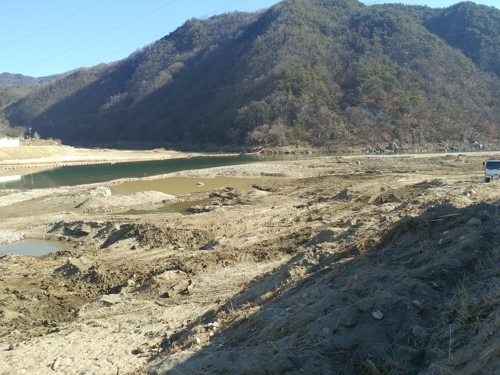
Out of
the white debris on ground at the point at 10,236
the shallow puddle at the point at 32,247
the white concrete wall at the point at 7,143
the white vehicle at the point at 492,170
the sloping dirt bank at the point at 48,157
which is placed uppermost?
the white concrete wall at the point at 7,143

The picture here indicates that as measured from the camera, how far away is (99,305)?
9.36 meters

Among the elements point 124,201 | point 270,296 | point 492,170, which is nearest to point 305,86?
point 124,201

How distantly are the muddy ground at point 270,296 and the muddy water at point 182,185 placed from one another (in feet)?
41.2

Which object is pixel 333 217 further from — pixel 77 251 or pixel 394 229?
pixel 77 251

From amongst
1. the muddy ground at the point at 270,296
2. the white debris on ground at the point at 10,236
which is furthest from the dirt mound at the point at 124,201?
the muddy ground at the point at 270,296

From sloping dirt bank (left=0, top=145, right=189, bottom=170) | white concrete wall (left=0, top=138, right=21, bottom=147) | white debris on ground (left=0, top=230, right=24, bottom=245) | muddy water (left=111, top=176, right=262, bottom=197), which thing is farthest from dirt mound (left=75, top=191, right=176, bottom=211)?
white concrete wall (left=0, top=138, right=21, bottom=147)

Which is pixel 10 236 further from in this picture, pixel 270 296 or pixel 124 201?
pixel 270 296

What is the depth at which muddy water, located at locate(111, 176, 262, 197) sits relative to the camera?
29.1 m

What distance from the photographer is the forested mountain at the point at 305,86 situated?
66.4m

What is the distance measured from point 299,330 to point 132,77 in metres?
137

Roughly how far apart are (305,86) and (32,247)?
6401cm

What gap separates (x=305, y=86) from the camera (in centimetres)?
7419

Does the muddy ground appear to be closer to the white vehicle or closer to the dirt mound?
the white vehicle

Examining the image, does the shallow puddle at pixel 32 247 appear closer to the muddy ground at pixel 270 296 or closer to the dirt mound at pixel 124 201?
the muddy ground at pixel 270 296
